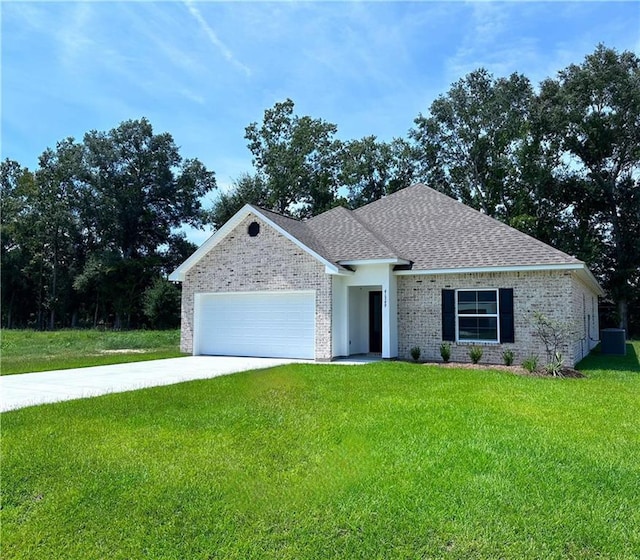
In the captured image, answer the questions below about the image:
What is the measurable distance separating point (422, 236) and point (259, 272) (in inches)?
223

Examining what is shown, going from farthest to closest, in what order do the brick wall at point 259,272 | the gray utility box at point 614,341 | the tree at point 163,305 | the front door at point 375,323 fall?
the tree at point 163,305 < the gray utility box at point 614,341 < the front door at point 375,323 < the brick wall at point 259,272

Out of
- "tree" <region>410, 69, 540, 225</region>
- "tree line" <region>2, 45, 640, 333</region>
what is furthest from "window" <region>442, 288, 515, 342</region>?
"tree" <region>410, 69, 540, 225</region>

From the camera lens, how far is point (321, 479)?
445 centimetres

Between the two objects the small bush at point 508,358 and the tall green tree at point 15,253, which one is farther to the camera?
the tall green tree at point 15,253

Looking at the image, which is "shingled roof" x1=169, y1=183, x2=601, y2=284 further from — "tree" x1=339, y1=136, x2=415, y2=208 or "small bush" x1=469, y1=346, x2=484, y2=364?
"tree" x1=339, y1=136, x2=415, y2=208

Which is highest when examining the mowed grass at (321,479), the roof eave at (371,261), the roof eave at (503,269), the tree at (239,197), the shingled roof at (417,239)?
the tree at (239,197)

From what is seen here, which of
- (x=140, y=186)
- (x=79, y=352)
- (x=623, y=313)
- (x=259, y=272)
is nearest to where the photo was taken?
(x=259, y=272)

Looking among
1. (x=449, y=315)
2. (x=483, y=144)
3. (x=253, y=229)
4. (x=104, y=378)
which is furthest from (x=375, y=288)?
(x=483, y=144)

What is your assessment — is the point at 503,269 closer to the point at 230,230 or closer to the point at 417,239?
the point at 417,239

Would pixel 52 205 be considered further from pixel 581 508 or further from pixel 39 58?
pixel 581 508

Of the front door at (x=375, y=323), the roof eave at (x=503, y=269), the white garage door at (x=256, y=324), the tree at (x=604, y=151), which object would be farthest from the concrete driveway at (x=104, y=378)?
the tree at (x=604, y=151)

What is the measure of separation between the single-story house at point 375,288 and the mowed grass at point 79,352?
2294mm

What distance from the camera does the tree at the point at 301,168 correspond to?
3634 cm

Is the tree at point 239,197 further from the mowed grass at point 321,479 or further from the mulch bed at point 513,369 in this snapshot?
the mowed grass at point 321,479
